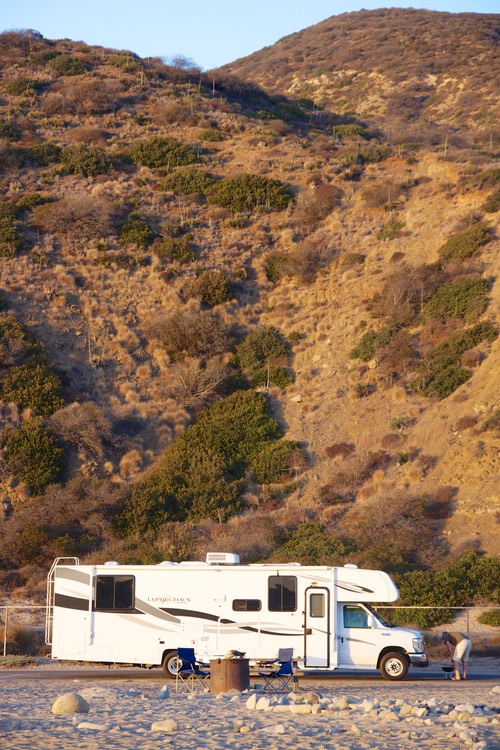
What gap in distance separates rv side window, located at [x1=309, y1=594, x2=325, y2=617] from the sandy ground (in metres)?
2.16

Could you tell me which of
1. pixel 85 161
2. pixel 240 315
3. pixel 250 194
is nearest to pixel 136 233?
pixel 250 194

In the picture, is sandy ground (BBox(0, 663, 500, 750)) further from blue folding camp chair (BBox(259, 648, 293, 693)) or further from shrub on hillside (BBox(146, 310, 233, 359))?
shrub on hillside (BBox(146, 310, 233, 359))

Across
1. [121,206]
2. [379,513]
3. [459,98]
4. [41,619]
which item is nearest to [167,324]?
[121,206]

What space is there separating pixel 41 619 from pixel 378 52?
319 feet

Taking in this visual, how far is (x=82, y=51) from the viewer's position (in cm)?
7531

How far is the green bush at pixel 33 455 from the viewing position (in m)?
37.6

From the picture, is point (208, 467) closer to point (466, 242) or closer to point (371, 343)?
point (371, 343)

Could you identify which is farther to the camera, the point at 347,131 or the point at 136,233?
the point at 347,131

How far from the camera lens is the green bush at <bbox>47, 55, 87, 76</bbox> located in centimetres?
6981

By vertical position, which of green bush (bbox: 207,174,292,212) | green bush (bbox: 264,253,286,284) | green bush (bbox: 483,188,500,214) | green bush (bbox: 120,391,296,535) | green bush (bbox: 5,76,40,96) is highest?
green bush (bbox: 5,76,40,96)

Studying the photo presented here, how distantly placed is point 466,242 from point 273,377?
12.9 metres

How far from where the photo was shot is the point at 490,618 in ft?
82.6

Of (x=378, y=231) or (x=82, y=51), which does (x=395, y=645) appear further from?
(x=82, y=51)

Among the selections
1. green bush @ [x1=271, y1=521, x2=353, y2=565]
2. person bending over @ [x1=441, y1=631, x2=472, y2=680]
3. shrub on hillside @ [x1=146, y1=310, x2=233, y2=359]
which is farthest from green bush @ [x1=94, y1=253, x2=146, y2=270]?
person bending over @ [x1=441, y1=631, x2=472, y2=680]
